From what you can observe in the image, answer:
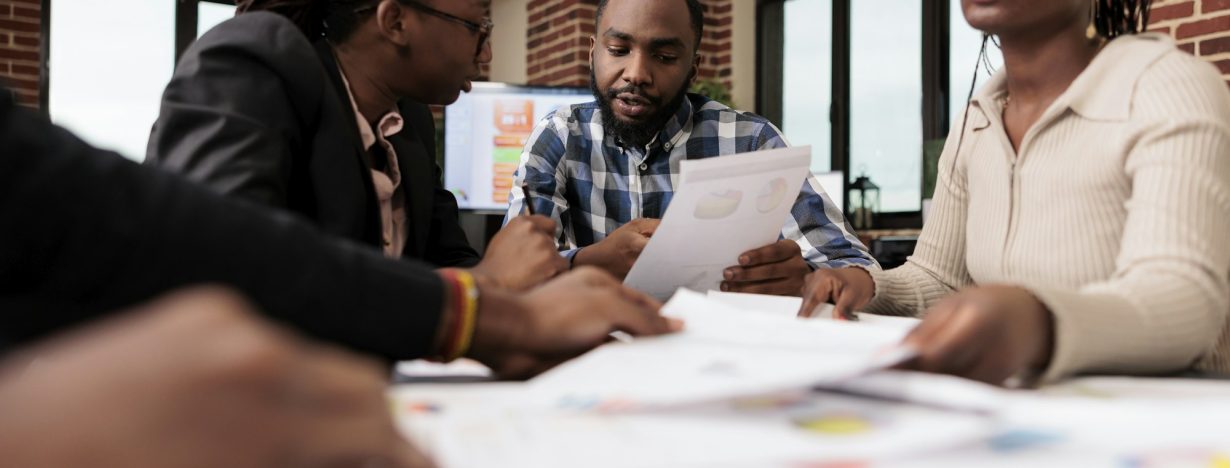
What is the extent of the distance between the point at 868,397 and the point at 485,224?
7.46ft

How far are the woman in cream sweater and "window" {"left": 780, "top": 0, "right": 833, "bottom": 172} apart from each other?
13.0 feet

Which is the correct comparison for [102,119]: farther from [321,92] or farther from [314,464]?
[314,464]

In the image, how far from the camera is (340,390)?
291mm

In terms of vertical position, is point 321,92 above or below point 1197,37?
below

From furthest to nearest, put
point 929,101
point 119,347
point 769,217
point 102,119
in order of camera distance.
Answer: point 102,119, point 929,101, point 769,217, point 119,347

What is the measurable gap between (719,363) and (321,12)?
102 cm

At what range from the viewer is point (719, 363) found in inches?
23.4

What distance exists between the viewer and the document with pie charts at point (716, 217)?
1131 mm

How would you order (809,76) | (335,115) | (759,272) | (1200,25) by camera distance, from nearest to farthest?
1. (335,115)
2. (759,272)
3. (1200,25)
4. (809,76)

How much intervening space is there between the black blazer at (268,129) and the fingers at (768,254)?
52cm

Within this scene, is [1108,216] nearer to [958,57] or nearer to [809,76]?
[958,57]

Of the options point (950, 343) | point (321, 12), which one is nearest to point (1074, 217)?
point (950, 343)

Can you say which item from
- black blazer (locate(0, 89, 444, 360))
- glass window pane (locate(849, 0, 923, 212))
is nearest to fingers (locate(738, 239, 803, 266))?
black blazer (locate(0, 89, 444, 360))

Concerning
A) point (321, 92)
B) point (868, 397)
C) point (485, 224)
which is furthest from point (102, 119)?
point (868, 397)
